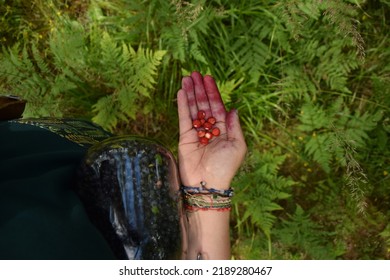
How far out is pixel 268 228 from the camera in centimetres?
269

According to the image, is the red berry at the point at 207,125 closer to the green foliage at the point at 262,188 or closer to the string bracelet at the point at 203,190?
the string bracelet at the point at 203,190

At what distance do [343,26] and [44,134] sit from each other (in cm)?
157

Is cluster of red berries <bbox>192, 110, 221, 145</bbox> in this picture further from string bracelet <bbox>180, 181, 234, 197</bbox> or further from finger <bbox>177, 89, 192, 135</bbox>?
string bracelet <bbox>180, 181, 234, 197</bbox>

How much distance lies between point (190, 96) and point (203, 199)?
2.00 feet

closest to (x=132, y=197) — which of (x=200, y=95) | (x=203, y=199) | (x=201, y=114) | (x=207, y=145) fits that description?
(x=203, y=199)

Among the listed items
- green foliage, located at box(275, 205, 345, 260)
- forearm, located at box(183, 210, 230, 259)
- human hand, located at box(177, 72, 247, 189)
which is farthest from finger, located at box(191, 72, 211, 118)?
green foliage, located at box(275, 205, 345, 260)

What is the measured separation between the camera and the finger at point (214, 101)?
2188mm

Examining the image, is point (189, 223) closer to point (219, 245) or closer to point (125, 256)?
point (219, 245)

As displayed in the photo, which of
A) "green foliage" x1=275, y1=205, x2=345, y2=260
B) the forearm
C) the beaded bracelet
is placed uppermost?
the beaded bracelet

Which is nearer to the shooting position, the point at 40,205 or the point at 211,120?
the point at 40,205

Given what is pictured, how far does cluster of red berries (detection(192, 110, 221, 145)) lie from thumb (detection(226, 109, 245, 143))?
0.21 ft

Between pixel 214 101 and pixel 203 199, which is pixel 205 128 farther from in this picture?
pixel 203 199

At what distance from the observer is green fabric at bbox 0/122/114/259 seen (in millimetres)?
1262

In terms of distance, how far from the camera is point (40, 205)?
4.41ft
